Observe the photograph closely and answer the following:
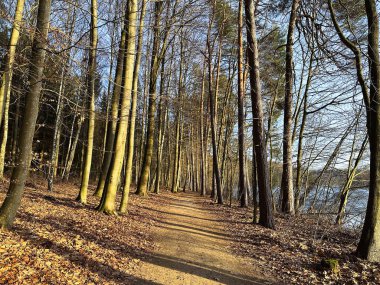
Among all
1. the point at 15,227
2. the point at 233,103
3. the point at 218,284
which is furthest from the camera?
the point at 233,103

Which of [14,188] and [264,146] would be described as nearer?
[14,188]

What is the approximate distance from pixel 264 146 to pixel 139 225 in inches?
184

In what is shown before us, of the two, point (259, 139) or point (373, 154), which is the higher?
point (259, 139)

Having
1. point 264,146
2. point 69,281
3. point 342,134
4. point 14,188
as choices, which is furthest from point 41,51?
point 342,134

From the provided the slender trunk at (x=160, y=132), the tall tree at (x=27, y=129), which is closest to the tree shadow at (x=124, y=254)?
the tall tree at (x=27, y=129)

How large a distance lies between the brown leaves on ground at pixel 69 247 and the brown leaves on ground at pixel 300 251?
2691 mm

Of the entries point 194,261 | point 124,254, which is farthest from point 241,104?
point 124,254

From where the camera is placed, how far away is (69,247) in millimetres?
5988

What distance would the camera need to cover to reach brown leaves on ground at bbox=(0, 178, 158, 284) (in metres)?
4.72

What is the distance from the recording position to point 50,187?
13633 mm

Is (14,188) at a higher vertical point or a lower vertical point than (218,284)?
higher

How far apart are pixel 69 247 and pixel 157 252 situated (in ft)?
6.25

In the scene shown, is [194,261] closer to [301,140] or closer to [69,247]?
[69,247]

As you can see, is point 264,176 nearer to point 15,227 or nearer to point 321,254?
point 321,254
